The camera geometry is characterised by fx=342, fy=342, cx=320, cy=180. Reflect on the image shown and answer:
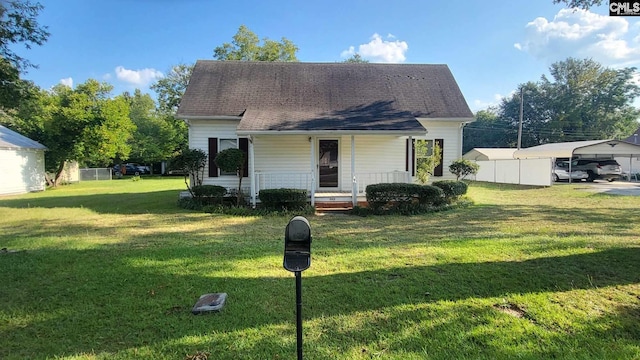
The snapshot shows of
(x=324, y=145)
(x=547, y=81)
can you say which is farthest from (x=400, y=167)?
(x=547, y=81)

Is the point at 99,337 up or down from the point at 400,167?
down

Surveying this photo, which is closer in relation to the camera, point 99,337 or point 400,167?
point 99,337

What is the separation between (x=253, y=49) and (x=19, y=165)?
18.8 meters

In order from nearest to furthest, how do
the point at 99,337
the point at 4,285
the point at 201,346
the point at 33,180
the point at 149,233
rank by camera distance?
the point at 201,346 < the point at 99,337 < the point at 4,285 < the point at 149,233 < the point at 33,180

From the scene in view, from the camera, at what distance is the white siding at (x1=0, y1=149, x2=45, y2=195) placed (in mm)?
17828

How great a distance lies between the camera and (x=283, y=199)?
10.2 metres

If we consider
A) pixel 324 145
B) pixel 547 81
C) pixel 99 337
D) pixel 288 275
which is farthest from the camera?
pixel 547 81

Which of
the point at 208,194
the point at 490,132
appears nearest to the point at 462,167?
the point at 208,194

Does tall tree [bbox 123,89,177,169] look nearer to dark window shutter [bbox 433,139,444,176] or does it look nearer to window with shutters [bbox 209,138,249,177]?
window with shutters [bbox 209,138,249,177]

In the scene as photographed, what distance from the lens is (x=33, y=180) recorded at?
19.8 metres

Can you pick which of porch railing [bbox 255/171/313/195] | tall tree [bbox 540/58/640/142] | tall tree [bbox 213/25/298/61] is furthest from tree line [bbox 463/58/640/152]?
porch railing [bbox 255/171/313/195]

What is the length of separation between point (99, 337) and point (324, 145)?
32.6 ft

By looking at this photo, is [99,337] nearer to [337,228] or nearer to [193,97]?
[337,228]

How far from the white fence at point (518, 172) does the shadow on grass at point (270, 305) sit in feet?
54.4
